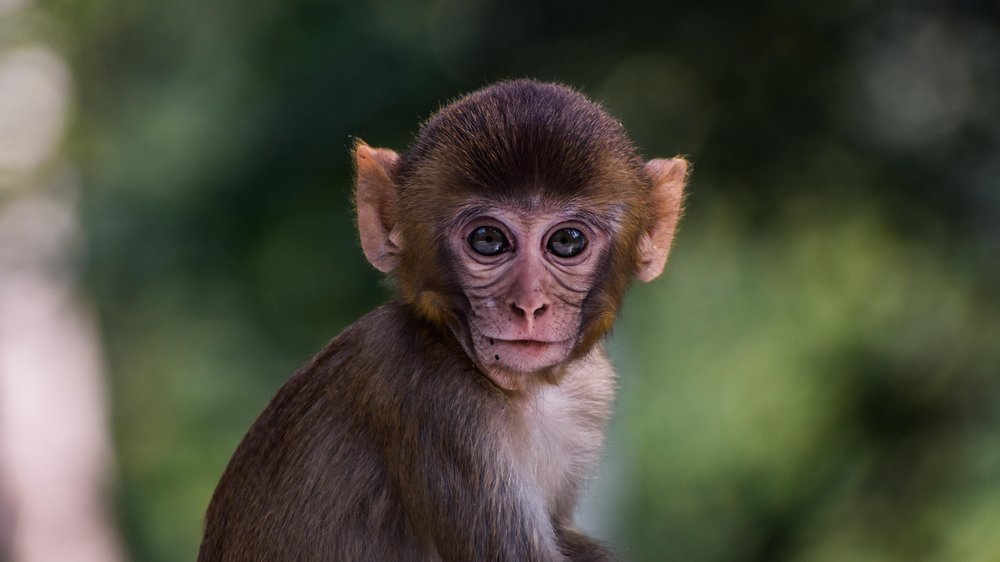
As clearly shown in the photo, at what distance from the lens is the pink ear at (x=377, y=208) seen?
5594 millimetres

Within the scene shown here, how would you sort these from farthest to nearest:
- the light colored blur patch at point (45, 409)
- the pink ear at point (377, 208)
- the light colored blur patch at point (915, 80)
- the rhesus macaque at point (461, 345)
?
the light colored blur patch at point (45, 409) < the light colored blur patch at point (915, 80) < the pink ear at point (377, 208) < the rhesus macaque at point (461, 345)

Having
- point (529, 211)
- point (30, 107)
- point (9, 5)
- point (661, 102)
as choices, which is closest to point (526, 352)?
point (529, 211)

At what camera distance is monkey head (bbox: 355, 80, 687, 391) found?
5145mm

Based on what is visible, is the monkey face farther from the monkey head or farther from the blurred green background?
the blurred green background

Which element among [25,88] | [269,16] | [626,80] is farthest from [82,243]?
[626,80]

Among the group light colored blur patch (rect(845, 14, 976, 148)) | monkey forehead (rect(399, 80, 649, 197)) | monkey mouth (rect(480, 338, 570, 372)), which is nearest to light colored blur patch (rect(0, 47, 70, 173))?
light colored blur patch (rect(845, 14, 976, 148))

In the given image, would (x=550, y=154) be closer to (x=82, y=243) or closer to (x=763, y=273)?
(x=763, y=273)

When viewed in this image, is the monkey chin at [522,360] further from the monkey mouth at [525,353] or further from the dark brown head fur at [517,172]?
the dark brown head fur at [517,172]

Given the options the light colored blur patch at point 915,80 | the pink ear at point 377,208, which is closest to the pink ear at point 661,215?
the pink ear at point 377,208

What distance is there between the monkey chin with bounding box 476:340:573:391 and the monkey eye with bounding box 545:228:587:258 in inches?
14.4

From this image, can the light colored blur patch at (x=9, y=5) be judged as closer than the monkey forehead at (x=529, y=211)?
No

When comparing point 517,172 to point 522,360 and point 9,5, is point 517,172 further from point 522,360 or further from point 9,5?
point 9,5

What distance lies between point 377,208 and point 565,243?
2.76ft

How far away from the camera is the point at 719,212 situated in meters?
14.4
